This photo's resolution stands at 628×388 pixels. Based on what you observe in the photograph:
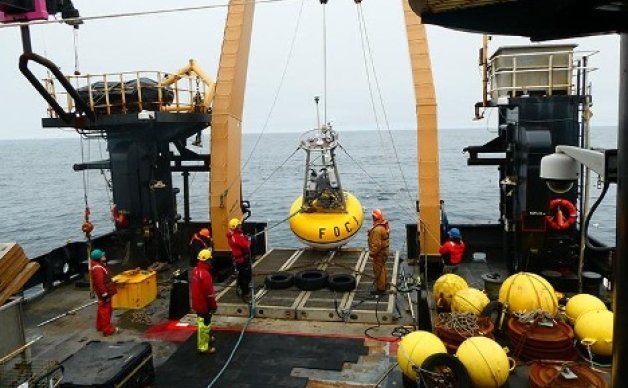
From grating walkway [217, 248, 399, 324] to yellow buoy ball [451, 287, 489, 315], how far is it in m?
1.47

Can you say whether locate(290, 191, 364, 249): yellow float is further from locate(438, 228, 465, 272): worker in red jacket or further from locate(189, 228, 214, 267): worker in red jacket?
locate(438, 228, 465, 272): worker in red jacket

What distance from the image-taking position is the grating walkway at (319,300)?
10.2 meters

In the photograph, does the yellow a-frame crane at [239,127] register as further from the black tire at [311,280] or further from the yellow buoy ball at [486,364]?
the yellow buoy ball at [486,364]

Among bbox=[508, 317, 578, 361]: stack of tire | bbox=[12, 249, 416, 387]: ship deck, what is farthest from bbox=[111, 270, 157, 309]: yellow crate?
bbox=[508, 317, 578, 361]: stack of tire

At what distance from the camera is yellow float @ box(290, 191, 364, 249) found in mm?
13617

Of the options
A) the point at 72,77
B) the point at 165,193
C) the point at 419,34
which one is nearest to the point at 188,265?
the point at 165,193

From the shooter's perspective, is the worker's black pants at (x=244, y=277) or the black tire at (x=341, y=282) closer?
the worker's black pants at (x=244, y=277)

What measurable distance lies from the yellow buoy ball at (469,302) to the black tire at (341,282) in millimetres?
2758

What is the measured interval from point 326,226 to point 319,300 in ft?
9.89

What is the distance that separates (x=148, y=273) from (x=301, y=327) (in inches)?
162

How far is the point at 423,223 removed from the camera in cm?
1277

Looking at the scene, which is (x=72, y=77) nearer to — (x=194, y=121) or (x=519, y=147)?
(x=194, y=121)

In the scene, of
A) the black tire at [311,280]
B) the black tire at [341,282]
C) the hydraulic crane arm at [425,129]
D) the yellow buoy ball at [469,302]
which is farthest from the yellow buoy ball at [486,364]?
the hydraulic crane arm at [425,129]

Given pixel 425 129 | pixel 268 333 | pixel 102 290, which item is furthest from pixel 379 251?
pixel 102 290
